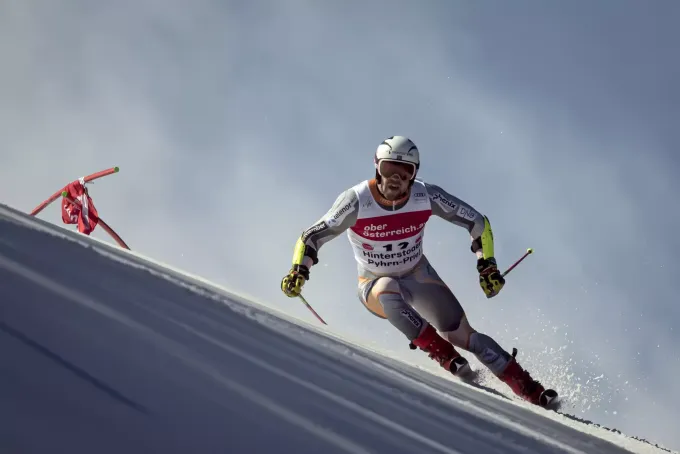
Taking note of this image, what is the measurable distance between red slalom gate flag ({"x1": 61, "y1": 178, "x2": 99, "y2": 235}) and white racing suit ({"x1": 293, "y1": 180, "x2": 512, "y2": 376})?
468 cm

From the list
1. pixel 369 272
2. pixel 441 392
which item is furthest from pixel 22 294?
pixel 369 272

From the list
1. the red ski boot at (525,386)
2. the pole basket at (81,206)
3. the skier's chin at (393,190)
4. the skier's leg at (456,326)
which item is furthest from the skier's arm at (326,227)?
the pole basket at (81,206)

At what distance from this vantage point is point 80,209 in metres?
8.48

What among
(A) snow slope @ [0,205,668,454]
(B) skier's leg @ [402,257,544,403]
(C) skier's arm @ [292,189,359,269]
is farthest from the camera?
(C) skier's arm @ [292,189,359,269]

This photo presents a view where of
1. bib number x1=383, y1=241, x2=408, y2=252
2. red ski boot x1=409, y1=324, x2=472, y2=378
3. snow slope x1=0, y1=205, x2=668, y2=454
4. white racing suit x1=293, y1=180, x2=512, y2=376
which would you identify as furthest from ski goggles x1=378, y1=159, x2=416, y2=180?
snow slope x1=0, y1=205, x2=668, y2=454

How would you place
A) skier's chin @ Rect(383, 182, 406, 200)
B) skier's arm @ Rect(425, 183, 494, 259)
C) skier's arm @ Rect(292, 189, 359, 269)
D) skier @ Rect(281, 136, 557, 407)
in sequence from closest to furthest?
skier @ Rect(281, 136, 557, 407) < skier's chin @ Rect(383, 182, 406, 200) < skier's arm @ Rect(292, 189, 359, 269) < skier's arm @ Rect(425, 183, 494, 259)

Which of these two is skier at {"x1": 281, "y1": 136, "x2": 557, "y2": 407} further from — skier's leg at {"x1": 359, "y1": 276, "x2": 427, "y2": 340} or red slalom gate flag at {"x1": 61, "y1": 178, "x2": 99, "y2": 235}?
red slalom gate flag at {"x1": 61, "y1": 178, "x2": 99, "y2": 235}

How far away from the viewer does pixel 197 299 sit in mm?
1782

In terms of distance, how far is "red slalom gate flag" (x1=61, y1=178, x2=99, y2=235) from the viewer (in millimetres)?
8414

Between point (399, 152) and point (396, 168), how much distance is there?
0.13 meters

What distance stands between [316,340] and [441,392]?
1.46 ft

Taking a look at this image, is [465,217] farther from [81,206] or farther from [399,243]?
[81,206]

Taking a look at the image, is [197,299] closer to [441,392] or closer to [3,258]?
[3,258]

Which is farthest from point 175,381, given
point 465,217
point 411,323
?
point 465,217
